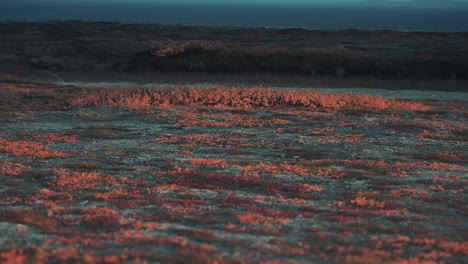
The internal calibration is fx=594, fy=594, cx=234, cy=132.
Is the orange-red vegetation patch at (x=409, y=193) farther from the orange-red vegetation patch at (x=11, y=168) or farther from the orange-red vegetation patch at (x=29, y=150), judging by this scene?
the orange-red vegetation patch at (x=29, y=150)

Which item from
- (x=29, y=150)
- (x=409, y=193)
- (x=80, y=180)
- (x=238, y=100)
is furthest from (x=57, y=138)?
(x=409, y=193)

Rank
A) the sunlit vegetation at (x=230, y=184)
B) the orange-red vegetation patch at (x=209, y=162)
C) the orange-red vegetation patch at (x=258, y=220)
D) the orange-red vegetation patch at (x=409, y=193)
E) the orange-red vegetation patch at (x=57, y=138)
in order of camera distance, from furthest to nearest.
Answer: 1. the orange-red vegetation patch at (x=57, y=138)
2. the orange-red vegetation patch at (x=209, y=162)
3. the orange-red vegetation patch at (x=409, y=193)
4. the orange-red vegetation patch at (x=258, y=220)
5. the sunlit vegetation at (x=230, y=184)

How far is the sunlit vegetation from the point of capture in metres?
8.40

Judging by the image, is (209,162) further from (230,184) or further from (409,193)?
(409,193)

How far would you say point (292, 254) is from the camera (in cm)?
806

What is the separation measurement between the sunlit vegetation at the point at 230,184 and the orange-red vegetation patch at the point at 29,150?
6 centimetres

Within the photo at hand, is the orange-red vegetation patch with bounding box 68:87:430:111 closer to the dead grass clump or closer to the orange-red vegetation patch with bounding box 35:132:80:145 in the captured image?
the orange-red vegetation patch with bounding box 35:132:80:145

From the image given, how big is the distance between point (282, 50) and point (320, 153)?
35.6 metres

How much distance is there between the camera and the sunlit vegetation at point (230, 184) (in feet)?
27.6

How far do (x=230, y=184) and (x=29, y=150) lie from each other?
22.6 feet

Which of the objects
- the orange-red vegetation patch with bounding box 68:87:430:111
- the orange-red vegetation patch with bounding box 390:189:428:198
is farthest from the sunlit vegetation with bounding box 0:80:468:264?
the orange-red vegetation patch with bounding box 68:87:430:111

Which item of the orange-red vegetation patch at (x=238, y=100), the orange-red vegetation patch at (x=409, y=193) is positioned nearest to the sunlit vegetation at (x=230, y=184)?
the orange-red vegetation patch at (x=409, y=193)

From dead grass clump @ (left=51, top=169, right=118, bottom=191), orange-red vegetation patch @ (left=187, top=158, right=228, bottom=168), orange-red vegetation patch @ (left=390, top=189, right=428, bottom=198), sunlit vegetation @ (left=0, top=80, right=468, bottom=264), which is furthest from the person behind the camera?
orange-red vegetation patch @ (left=187, top=158, right=228, bottom=168)

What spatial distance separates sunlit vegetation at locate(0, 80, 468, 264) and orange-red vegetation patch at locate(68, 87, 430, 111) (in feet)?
2.14
